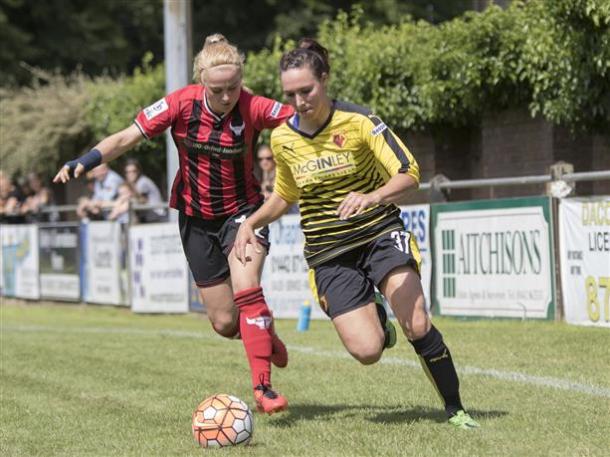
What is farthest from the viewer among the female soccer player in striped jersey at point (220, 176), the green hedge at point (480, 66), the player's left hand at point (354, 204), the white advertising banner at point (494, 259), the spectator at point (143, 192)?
the spectator at point (143, 192)

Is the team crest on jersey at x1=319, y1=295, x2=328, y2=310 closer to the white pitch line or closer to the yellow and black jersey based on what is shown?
the yellow and black jersey

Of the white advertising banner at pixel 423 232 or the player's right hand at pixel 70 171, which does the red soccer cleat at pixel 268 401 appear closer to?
the player's right hand at pixel 70 171

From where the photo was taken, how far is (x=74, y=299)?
22500mm

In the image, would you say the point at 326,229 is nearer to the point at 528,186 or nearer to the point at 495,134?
the point at 528,186

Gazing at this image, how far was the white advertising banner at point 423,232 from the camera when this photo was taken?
15086 millimetres

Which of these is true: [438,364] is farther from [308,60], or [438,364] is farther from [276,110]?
[276,110]

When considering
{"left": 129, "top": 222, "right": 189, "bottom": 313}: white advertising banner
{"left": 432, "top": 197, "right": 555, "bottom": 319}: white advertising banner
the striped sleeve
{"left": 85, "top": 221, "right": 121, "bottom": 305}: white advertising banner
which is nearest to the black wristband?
the striped sleeve

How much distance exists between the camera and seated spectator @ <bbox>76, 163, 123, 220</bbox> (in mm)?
21084

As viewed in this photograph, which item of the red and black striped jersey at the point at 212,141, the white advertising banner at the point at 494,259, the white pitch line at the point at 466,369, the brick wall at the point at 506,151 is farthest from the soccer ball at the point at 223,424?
the brick wall at the point at 506,151

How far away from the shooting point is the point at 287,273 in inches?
674

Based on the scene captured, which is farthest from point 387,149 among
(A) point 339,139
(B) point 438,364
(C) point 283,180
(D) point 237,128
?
(D) point 237,128

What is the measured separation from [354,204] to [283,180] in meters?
0.96

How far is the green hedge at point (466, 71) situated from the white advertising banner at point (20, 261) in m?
3.09

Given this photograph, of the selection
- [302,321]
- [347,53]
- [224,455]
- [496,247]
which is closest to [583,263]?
[496,247]
